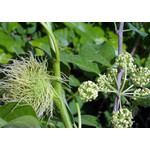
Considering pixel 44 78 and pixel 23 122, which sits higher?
pixel 44 78

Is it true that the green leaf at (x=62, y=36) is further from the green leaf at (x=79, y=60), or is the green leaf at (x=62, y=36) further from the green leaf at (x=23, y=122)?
the green leaf at (x=23, y=122)

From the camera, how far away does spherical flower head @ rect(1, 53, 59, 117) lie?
653 mm

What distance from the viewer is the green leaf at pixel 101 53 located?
784 mm

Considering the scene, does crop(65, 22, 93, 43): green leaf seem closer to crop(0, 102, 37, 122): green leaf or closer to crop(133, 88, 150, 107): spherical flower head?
crop(133, 88, 150, 107): spherical flower head

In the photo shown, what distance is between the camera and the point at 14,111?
1.98 feet

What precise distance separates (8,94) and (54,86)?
0.50 ft

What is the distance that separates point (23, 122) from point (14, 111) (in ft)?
0.32

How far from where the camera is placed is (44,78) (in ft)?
2.21

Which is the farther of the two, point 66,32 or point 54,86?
point 66,32

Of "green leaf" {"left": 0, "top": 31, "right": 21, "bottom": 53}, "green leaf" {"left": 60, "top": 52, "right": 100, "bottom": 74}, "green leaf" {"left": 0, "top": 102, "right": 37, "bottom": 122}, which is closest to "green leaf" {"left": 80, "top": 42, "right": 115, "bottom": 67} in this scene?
"green leaf" {"left": 60, "top": 52, "right": 100, "bottom": 74}

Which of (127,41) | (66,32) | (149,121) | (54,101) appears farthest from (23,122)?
(149,121)

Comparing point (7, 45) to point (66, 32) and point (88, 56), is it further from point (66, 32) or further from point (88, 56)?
point (88, 56)

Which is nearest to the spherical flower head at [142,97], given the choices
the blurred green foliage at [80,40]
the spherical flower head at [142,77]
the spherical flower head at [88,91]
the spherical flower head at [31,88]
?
the spherical flower head at [142,77]

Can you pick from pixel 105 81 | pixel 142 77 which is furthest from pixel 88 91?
pixel 142 77
